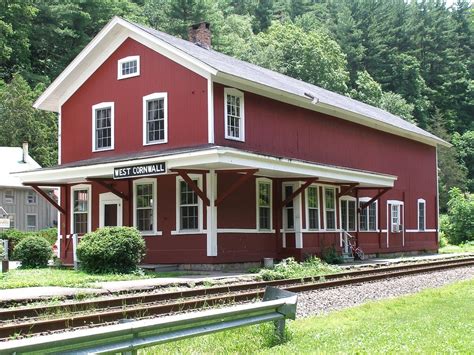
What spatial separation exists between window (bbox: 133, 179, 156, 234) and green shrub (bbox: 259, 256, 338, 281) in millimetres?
4535

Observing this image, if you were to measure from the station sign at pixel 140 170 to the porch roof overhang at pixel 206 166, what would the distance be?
0.10m

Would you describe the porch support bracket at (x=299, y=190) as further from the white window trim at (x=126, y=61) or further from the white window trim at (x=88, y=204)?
the white window trim at (x=88, y=204)

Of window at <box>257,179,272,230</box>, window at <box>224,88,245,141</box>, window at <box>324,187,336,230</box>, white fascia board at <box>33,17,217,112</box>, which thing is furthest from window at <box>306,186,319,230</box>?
white fascia board at <box>33,17,217,112</box>

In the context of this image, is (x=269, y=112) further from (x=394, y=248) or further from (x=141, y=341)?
(x=141, y=341)

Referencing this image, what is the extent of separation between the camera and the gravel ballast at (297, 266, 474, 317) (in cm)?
1196

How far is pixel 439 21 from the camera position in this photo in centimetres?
8206

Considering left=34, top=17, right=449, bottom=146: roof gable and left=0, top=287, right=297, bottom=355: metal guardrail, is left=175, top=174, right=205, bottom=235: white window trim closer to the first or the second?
left=34, top=17, right=449, bottom=146: roof gable

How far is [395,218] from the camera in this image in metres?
30.6

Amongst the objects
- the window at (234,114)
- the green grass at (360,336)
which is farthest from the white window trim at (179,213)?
the green grass at (360,336)

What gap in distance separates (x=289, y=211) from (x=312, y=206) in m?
1.11

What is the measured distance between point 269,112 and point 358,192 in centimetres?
691

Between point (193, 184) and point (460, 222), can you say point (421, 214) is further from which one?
point (193, 184)

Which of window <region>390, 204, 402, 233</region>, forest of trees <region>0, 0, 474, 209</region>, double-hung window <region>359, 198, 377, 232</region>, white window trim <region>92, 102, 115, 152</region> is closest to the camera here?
white window trim <region>92, 102, 115, 152</region>

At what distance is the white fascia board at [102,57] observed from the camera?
67.4 feet
